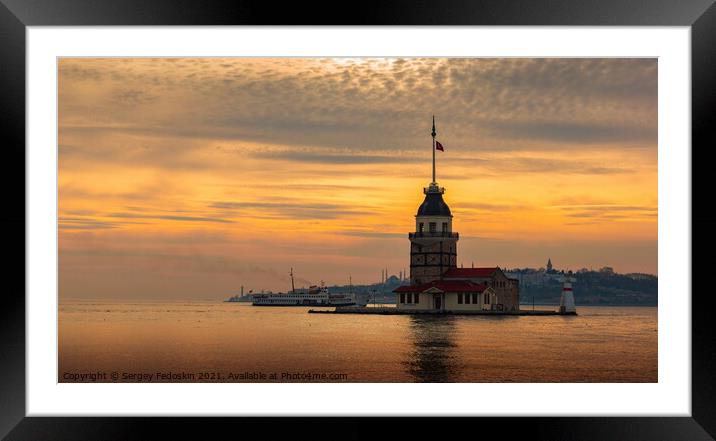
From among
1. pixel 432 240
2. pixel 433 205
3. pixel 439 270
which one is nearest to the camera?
pixel 432 240

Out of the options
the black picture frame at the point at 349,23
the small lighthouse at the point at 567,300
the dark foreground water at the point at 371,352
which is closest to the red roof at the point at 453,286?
the dark foreground water at the point at 371,352

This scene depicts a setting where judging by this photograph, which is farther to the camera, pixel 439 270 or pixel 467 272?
pixel 467 272

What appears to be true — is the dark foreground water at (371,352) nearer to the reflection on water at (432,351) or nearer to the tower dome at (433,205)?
the reflection on water at (432,351)

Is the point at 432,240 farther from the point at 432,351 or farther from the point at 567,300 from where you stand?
the point at 432,351

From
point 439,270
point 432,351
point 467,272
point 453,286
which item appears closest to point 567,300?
point 467,272

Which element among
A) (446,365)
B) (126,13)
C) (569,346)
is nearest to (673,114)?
(126,13)

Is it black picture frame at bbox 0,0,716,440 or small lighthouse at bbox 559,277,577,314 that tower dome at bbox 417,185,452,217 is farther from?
black picture frame at bbox 0,0,716,440

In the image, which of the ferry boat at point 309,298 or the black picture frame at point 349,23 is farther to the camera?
the ferry boat at point 309,298

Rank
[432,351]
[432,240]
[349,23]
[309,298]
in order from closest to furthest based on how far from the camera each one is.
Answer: [349,23]
[432,351]
[432,240]
[309,298]
